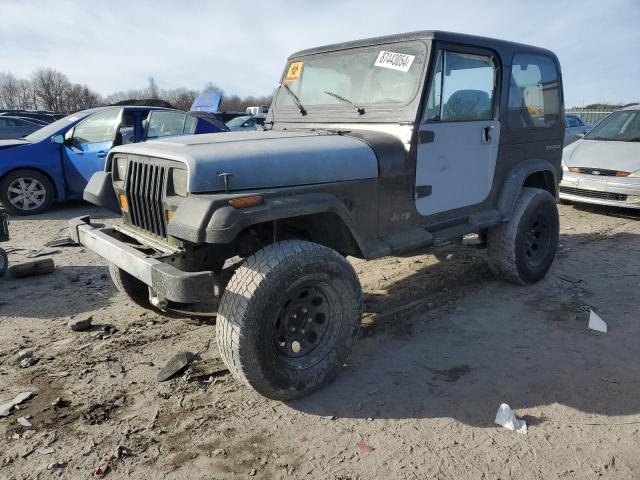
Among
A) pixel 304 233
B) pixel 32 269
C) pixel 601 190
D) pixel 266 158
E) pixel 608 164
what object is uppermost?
pixel 266 158

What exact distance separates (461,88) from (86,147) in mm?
6258

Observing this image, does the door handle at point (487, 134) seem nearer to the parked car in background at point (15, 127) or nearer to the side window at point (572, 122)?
the side window at point (572, 122)

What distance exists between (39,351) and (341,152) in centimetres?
262

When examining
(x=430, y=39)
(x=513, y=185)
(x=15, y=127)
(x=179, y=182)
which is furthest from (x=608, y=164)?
(x=15, y=127)

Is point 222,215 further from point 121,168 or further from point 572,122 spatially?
point 572,122

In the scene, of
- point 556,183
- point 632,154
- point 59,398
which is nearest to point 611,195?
point 632,154

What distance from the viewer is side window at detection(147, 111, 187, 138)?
8062mm

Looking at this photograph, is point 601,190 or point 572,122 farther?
point 572,122

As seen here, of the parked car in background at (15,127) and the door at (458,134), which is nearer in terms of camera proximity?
the door at (458,134)

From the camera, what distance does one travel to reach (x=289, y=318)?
2.95m

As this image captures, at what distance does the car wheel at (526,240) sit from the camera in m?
4.42

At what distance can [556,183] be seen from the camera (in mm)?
4957

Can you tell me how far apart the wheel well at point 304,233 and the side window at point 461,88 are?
1.08 m

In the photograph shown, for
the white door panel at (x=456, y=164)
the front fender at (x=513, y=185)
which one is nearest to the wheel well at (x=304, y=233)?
the white door panel at (x=456, y=164)
